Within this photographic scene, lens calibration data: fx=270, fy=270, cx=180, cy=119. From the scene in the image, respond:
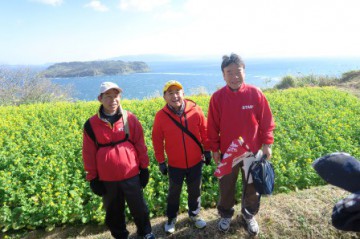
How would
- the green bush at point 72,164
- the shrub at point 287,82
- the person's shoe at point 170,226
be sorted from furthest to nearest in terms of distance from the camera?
the shrub at point 287,82
the green bush at point 72,164
the person's shoe at point 170,226

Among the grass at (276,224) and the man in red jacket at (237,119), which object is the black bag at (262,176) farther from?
the grass at (276,224)

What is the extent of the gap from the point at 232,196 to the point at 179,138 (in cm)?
98

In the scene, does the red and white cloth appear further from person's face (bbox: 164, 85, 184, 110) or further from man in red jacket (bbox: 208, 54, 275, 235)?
person's face (bbox: 164, 85, 184, 110)

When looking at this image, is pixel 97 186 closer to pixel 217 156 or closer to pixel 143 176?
pixel 143 176

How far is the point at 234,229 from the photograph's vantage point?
348 cm

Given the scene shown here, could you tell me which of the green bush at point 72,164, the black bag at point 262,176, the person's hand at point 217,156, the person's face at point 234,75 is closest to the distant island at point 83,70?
the green bush at point 72,164

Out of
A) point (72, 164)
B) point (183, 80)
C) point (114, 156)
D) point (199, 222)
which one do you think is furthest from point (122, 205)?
point (183, 80)

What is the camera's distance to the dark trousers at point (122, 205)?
314cm

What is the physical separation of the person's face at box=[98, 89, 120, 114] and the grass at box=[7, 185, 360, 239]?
5.94ft

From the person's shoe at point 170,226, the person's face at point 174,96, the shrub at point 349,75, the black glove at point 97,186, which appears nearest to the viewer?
the black glove at point 97,186

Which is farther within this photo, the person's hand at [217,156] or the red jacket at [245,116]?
the person's hand at [217,156]

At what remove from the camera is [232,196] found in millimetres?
3363

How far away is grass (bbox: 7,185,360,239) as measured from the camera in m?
3.42

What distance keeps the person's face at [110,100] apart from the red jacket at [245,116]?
114cm
